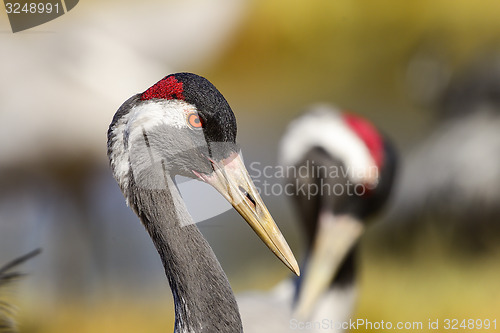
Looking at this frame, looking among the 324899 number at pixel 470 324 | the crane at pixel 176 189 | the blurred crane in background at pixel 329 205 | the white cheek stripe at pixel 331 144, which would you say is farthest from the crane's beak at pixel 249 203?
the 324899 number at pixel 470 324

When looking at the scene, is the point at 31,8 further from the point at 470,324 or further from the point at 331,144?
the point at 470,324

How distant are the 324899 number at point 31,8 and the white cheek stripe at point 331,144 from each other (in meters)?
0.67

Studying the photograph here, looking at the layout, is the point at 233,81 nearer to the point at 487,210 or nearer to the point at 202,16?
the point at 202,16

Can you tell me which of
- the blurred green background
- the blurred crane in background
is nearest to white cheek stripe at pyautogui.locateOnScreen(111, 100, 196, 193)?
the blurred crane in background

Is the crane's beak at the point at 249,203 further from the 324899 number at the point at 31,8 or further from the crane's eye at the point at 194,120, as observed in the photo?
the 324899 number at the point at 31,8

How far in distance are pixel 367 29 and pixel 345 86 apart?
0.20m

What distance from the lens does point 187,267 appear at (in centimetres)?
74

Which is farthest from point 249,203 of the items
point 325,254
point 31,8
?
point 31,8

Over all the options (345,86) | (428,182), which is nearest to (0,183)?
(345,86)

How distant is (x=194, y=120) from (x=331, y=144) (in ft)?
2.68

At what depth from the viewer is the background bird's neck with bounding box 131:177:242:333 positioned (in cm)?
74

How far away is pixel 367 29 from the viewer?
1861 mm

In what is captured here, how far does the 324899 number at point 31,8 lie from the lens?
1.27 meters

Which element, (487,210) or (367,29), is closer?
(367,29)
